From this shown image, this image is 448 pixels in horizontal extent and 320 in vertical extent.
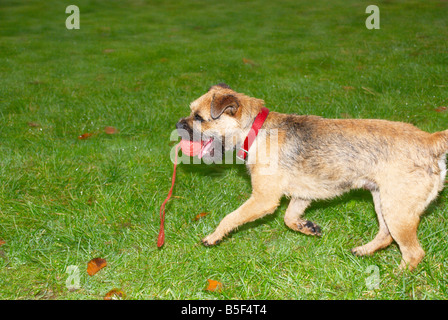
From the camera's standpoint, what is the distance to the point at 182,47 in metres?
12.0

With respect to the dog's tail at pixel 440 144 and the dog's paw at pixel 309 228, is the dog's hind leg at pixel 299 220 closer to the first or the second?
the dog's paw at pixel 309 228

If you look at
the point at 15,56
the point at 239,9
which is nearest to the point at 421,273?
the point at 15,56

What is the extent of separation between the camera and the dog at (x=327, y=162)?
3355 millimetres

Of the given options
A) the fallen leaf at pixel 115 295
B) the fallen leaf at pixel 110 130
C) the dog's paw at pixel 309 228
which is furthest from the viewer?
the fallen leaf at pixel 110 130

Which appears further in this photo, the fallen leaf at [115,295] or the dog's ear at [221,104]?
the dog's ear at [221,104]

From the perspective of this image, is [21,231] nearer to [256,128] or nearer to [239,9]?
[256,128]

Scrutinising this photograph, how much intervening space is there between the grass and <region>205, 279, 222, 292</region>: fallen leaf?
49 mm

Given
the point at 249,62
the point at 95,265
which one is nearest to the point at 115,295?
the point at 95,265

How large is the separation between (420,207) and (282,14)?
15718 mm

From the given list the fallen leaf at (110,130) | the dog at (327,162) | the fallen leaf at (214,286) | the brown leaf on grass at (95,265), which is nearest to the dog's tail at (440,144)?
the dog at (327,162)

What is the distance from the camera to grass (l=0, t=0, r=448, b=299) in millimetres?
3486

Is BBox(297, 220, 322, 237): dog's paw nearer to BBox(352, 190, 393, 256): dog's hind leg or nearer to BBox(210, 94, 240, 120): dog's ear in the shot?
BBox(352, 190, 393, 256): dog's hind leg

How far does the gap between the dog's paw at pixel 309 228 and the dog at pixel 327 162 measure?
0.03 ft

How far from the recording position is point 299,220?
4.08 meters
